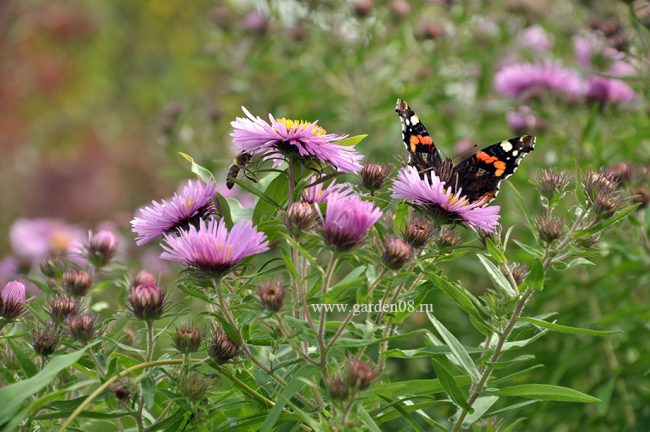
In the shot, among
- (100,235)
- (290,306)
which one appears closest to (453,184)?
(290,306)

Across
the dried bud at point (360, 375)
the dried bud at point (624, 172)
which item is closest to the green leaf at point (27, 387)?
the dried bud at point (360, 375)

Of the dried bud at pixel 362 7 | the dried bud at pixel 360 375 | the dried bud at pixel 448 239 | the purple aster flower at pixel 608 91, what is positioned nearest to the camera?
the dried bud at pixel 360 375

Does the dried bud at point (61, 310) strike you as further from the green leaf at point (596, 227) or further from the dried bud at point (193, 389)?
the green leaf at point (596, 227)

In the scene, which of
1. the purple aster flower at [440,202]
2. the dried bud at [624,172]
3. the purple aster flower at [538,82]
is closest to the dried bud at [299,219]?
the purple aster flower at [440,202]

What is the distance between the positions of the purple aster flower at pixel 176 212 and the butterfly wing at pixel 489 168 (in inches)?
17.1

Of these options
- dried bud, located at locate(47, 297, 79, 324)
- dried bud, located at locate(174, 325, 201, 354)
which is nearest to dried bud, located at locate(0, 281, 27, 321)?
dried bud, located at locate(47, 297, 79, 324)

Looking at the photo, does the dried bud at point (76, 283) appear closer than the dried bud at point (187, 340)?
No

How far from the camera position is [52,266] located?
1622 mm

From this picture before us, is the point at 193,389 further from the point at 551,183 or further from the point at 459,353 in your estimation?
the point at 551,183

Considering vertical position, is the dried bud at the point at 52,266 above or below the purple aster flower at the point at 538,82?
below

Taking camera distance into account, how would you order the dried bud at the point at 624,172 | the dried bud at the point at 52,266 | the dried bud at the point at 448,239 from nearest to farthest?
the dried bud at the point at 448,239 → the dried bud at the point at 52,266 → the dried bud at the point at 624,172

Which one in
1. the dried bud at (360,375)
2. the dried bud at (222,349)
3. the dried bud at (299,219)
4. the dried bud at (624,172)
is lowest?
the dried bud at (360,375)

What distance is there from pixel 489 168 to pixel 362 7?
1606mm

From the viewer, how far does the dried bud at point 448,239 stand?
1.22m
